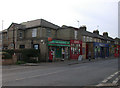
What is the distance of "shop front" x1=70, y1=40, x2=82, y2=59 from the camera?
95.7 ft

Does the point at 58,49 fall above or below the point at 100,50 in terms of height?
above

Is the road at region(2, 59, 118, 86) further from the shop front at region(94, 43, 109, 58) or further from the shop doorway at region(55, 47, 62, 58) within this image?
the shop front at region(94, 43, 109, 58)

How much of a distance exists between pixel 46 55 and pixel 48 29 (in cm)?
771

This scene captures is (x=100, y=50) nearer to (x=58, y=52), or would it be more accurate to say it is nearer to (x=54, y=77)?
(x=58, y=52)

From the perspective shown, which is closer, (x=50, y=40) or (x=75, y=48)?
(x=50, y=40)

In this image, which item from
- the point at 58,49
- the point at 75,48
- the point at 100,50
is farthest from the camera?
the point at 100,50

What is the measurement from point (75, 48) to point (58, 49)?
5.65m

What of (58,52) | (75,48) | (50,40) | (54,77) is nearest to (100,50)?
(75,48)

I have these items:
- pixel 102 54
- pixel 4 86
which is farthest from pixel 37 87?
pixel 102 54

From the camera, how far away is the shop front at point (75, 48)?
2917cm

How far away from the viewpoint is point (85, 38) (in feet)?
117

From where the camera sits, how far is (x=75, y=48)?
3075 cm

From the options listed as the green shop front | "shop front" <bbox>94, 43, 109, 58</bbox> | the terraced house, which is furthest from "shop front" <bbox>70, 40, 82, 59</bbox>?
"shop front" <bbox>94, 43, 109, 58</bbox>

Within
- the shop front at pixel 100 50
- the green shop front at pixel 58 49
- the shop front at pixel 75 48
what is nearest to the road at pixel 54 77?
the green shop front at pixel 58 49
